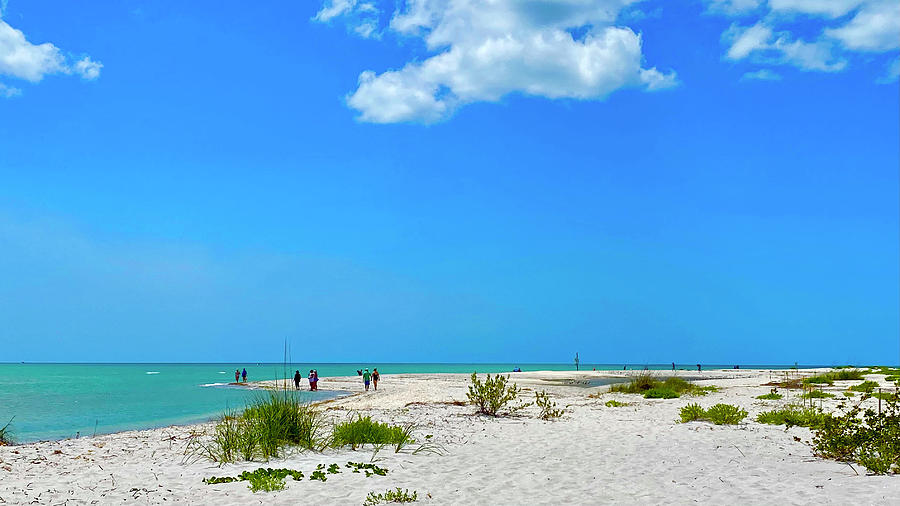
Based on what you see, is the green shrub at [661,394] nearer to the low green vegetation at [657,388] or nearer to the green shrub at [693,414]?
the low green vegetation at [657,388]

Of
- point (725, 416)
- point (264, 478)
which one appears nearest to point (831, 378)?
point (725, 416)

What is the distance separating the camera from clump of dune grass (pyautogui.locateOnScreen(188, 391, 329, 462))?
1335 cm

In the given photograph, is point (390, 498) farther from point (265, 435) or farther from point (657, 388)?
point (657, 388)

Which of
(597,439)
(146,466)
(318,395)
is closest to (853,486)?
(597,439)

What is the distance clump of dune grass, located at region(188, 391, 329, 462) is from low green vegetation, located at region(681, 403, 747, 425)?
38.6 feet

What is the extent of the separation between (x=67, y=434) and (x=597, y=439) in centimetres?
2101

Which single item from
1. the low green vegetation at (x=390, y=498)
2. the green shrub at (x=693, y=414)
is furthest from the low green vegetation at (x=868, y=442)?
the low green vegetation at (x=390, y=498)

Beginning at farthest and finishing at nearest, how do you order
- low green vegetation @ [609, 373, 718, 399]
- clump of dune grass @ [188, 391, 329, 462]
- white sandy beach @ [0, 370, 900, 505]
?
low green vegetation @ [609, 373, 718, 399] → clump of dune grass @ [188, 391, 329, 462] → white sandy beach @ [0, 370, 900, 505]

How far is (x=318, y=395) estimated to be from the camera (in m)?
46.8

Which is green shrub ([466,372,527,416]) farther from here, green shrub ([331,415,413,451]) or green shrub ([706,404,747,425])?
green shrub ([331,415,413,451])

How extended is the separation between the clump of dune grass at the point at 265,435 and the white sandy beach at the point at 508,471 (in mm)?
440

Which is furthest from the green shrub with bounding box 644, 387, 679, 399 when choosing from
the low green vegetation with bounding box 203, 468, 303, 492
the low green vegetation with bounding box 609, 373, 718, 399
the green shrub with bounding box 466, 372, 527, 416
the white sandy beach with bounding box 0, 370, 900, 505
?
the low green vegetation with bounding box 203, 468, 303, 492

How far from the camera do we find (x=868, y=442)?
12891 millimetres

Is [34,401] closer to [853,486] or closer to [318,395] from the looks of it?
[318,395]
